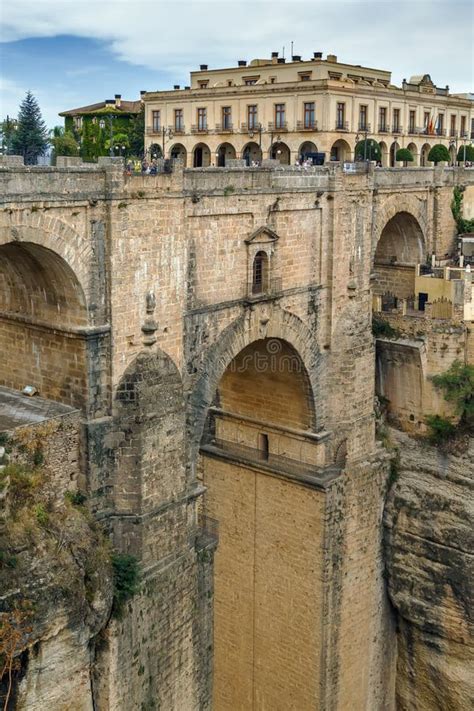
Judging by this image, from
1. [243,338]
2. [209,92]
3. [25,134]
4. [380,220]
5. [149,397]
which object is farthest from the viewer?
[209,92]

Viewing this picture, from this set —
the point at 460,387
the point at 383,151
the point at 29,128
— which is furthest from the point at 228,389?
the point at 383,151

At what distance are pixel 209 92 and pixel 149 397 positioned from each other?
120 ft

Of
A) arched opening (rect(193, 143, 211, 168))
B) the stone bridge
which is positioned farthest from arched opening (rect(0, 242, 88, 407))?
arched opening (rect(193, 143, 211, 168))

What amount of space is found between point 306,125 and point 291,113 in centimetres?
122

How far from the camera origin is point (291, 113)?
50.3 m

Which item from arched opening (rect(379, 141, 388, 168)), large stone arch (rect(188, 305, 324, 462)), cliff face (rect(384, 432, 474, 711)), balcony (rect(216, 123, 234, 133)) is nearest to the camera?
large stone arch (rect(188, 305, 324, 462))

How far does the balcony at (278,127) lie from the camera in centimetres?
5041

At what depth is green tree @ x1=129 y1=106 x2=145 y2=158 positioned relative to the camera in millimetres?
57438

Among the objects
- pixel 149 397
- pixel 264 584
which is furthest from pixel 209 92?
pixel 149 397

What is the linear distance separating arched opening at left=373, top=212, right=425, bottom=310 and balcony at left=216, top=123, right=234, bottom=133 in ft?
72.4

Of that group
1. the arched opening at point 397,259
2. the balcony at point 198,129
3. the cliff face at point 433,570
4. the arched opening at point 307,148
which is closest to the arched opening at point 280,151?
the arched opening at point 307,148

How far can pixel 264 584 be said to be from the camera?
27.2 m

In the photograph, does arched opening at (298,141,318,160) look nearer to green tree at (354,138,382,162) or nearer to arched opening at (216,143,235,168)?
green tree at (354,138,382,162)

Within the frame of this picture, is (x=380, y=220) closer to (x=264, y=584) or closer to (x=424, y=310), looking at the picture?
(x=424, y=310)
